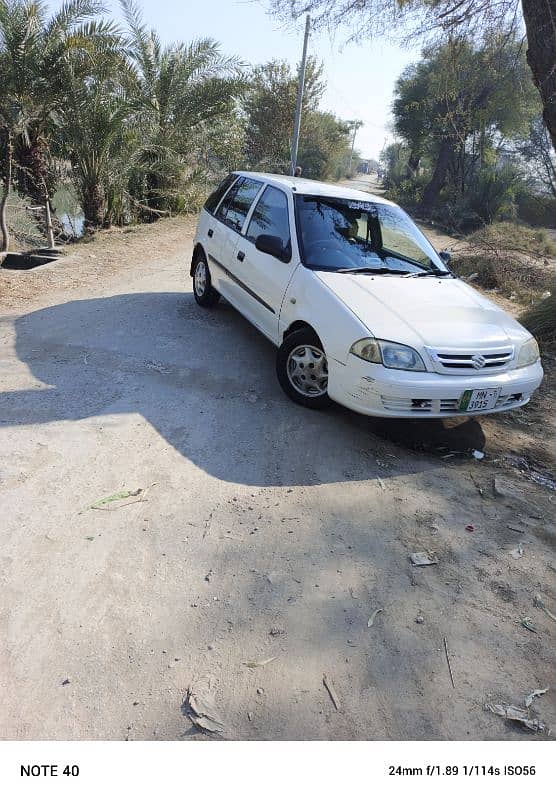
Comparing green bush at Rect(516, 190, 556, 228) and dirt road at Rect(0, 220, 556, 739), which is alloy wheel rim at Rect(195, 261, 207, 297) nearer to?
dirt road at Rect(0, 220, 556, 739)

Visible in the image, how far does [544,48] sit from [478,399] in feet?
16.1

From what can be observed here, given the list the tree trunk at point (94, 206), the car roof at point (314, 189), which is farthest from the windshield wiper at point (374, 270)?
the tree trunk at point (94, 206)

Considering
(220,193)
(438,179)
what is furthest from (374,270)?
(438,179)

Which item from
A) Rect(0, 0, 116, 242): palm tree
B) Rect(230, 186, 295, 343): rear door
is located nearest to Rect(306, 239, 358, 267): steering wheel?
Rect(230, 186, 295, 343): rear door

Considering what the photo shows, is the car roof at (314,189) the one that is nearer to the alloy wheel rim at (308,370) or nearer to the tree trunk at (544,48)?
the alloy wheel rim at (308,370)

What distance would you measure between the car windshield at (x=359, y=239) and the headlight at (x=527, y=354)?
117cm

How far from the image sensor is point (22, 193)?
13.3 m

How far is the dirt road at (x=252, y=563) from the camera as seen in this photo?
2363 millimetres

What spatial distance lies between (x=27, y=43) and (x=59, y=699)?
11698 mm

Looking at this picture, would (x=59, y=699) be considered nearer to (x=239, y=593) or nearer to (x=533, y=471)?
(x=239, y=593)

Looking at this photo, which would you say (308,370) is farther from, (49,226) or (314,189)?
(49,226)

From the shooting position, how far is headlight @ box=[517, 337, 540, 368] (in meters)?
4.59

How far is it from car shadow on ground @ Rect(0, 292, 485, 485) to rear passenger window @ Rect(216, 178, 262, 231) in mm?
1247

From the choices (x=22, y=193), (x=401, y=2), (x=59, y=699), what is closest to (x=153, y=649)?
(x=59, y=699)
